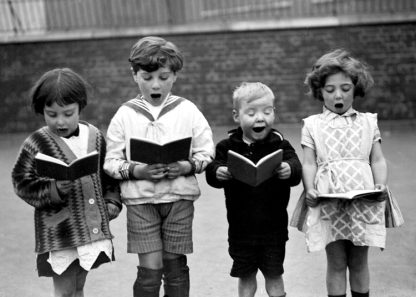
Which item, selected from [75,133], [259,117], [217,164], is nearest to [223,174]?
[217,164]

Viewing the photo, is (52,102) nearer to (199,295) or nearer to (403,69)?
(199,295)

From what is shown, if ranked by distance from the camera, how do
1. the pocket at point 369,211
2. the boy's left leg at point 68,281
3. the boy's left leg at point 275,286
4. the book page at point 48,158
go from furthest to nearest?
1. the boy's left leg at point 275,286
2. the pocket at point 369,211
3. the boy's left leg at point 68,281
4. the book page at point 48,158

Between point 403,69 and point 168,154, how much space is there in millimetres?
9164

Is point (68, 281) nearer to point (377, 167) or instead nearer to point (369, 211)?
point (369, 211)

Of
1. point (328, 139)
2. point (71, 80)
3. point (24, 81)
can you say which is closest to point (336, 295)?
point (328, 139)

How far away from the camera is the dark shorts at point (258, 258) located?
138 inches

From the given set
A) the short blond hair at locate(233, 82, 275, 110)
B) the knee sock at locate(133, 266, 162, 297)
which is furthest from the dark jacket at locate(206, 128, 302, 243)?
the knee sock at locate(133, 266, 162, 297)

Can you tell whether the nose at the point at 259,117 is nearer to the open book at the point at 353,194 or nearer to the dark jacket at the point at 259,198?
the dark jacket at the point at 259,198

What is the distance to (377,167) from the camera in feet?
11.5

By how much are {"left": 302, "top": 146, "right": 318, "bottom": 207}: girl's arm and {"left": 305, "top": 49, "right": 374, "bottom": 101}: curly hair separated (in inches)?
14.5

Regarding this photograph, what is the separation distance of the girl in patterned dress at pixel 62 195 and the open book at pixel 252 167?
755 millimetres

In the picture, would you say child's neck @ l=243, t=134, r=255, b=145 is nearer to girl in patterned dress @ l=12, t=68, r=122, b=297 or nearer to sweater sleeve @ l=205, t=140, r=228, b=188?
sweater sleeve @ l=205, t=140, r=228, b=188

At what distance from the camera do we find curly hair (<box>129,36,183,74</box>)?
336cm

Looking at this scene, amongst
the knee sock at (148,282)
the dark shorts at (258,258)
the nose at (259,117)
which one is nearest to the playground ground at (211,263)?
the dark shorts at (258,258)
